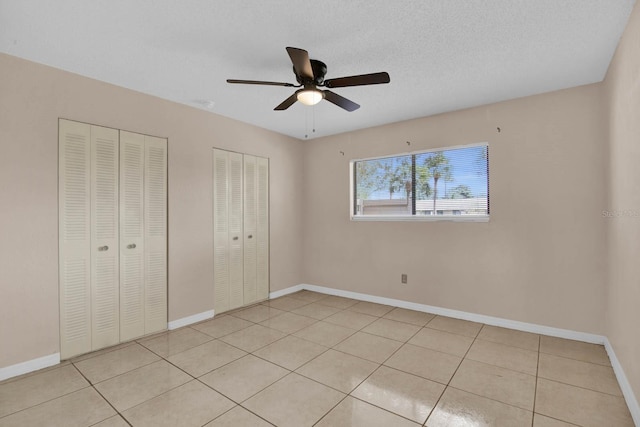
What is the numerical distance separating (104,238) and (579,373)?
4.52m

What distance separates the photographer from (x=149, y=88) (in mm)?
3236

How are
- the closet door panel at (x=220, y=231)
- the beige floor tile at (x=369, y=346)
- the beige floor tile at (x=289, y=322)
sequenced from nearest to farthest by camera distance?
the beige floor tile at (x=369, y=346) → the beige floor tile at (x=289, y=322) → the closet door panel at (x=220, y=231)

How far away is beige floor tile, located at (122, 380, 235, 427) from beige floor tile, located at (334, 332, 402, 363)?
50.5 inches

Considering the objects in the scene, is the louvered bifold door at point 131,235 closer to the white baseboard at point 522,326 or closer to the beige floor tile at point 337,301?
the white baseboard at point 522,326

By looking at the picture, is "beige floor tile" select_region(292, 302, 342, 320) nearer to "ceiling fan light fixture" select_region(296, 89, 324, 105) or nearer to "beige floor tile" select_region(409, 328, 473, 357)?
"beige floor tile" select_region(409, 328, 473, 357)

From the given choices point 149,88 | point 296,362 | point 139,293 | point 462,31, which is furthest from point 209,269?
point 462,31

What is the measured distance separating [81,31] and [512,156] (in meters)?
4.24

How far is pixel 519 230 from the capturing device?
347cm

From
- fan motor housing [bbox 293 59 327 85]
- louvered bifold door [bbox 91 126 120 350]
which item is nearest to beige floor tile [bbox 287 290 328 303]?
louvered bifold door [bbox 91 126 120 350]

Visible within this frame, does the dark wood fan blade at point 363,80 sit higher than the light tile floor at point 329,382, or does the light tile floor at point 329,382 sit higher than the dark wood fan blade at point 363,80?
the dark wood fan blade at point 363,80

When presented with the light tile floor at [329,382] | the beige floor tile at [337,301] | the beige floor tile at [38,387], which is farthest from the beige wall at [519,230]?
the beige floor tile at [38,387]

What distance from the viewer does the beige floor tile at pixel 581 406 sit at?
6.51 ft

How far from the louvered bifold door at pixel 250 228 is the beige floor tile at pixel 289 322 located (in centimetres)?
75

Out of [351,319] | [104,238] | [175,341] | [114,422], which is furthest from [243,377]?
[104,238]
